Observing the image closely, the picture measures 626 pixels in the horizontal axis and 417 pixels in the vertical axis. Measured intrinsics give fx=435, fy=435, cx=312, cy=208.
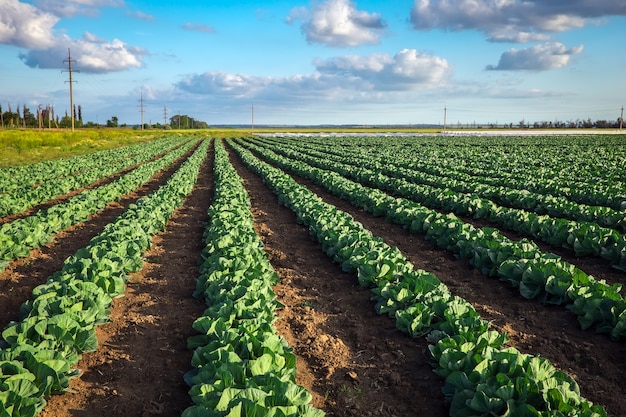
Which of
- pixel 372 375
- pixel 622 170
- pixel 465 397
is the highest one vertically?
pixel 622 170

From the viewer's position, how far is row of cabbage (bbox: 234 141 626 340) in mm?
6000

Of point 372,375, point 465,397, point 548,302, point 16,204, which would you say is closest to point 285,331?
point 372,375

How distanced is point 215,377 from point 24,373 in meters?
1.80

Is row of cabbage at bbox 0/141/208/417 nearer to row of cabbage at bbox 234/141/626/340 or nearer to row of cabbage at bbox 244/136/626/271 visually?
row of cabbage at bbox 234/141/626/340

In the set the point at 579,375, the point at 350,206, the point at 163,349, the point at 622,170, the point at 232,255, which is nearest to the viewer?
the point at 579,375

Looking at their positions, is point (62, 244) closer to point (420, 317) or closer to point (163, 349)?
point (163, 349)

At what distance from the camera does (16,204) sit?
45.5 ft

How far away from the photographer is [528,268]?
7.18m

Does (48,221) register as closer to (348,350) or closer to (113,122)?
(348,350)

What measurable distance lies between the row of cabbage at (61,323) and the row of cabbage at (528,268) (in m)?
6.50

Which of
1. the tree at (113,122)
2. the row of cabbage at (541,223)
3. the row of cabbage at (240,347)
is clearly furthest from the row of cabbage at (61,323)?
the tree at (113,122)

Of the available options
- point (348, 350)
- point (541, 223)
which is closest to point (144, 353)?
point (348, 350)

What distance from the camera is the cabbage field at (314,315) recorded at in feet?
13.7

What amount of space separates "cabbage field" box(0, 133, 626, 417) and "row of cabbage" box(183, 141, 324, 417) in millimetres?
22
